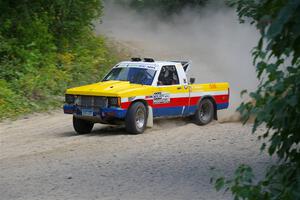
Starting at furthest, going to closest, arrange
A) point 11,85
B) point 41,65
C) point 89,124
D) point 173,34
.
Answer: point 173,34, point 41,65, point 11,85, point 89,124

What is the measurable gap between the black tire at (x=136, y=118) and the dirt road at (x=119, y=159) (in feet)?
0.60

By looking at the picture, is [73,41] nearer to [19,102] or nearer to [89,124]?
[19,102]

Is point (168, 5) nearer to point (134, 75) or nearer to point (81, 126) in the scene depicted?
point (134, 75)

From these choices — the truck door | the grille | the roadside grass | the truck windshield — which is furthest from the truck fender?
the roadside grass

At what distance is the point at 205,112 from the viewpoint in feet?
54.9

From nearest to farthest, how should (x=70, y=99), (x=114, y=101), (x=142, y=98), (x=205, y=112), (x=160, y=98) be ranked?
1. (x=114, y=101)
2. (x=142, y=98)
3. (x=70, y=99)
4. (x=160, y=98)
5. (x=205, y=112)

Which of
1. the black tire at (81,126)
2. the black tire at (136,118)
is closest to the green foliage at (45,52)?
the black tire at (81,126)

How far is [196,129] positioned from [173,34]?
90.1 ft

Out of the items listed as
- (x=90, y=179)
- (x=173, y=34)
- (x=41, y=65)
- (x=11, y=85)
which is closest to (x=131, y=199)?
(x=90, y=179)

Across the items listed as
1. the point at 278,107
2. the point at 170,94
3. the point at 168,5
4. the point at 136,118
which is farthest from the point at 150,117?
the point at 168,5

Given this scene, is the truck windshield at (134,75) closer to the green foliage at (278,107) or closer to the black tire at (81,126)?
the black tire at (81,126)

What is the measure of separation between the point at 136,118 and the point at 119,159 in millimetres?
3034

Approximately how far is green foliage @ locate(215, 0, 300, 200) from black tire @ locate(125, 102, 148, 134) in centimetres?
960

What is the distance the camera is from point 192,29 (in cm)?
4391
